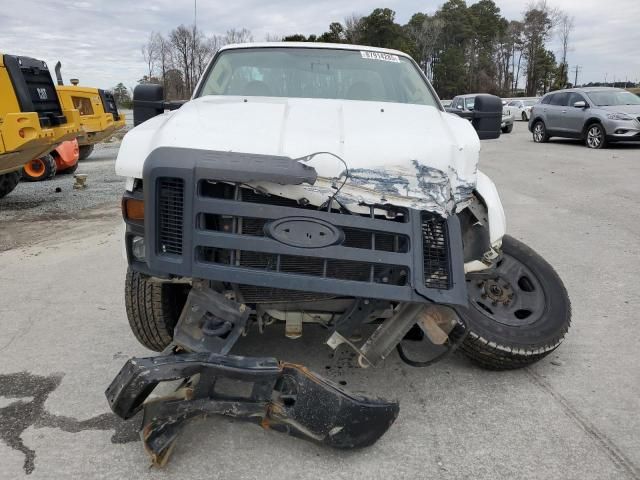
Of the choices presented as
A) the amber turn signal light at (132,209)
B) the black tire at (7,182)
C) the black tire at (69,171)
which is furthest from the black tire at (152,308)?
the black tire at (69,171)

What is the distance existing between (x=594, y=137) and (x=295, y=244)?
1578cm

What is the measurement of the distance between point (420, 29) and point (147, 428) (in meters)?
71.5

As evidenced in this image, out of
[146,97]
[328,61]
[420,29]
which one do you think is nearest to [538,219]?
[328,61]

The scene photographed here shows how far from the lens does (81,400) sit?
319 cm

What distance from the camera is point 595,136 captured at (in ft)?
52.2

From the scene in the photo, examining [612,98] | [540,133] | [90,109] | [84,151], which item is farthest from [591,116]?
[84,151]

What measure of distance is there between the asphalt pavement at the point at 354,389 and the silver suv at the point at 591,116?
430 inches

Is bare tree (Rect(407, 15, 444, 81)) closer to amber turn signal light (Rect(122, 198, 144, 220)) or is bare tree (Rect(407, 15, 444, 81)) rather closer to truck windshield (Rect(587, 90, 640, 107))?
truck windshield (Rect(587, 90, 640, 107))

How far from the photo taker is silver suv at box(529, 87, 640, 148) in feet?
50.0

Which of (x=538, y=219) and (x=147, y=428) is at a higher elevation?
(x=147, y=428)

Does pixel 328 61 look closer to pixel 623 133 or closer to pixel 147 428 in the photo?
pixel 147 428

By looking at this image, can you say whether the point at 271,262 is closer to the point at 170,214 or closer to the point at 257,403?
the point at 170,214

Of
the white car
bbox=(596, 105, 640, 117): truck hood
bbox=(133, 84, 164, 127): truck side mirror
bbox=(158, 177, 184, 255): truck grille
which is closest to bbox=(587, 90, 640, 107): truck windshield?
bbox=(596, 105, 640, 117): truck hood

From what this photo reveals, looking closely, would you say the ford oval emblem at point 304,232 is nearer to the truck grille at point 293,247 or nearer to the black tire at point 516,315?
the truck grille at point 293,247
